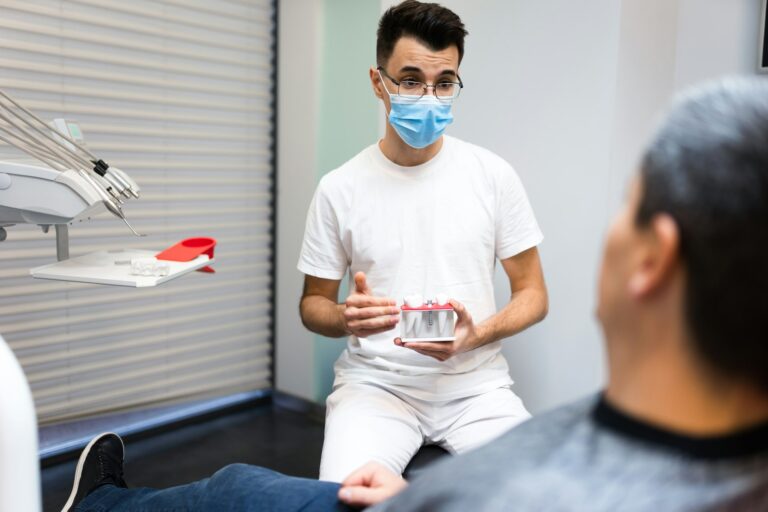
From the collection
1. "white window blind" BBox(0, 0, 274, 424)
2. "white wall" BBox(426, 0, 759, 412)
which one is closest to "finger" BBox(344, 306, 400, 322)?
"white wall" BBox(426, 0, 759, 412)

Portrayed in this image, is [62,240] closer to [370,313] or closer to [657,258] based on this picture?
[370,313]

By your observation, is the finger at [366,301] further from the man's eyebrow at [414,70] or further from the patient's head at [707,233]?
the patient's head at [707,233]

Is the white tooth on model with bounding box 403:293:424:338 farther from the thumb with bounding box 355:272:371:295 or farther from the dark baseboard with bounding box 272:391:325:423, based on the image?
the dark baseboard with bounding box 272:391:325:423

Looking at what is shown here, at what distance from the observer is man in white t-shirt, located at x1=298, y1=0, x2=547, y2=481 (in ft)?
5.69

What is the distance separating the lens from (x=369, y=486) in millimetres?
1172

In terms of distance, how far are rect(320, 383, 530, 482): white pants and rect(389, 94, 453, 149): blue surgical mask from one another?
2.04ft

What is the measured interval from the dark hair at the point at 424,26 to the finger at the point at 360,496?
1144 millimetres

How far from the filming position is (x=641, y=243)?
27.2 inches

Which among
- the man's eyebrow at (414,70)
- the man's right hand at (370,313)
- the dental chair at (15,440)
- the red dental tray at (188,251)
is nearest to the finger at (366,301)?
the man's right hand at (370,313)

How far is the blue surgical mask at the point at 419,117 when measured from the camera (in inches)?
70.9

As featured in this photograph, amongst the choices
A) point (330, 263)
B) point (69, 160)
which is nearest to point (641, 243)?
point (330, 263)

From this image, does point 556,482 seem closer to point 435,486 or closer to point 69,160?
point 435,486

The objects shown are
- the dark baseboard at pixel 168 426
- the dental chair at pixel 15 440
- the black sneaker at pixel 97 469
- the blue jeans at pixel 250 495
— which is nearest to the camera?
the dental chair at pixel 15 440

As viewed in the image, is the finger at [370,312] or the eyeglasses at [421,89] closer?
the finger at [370,312]
